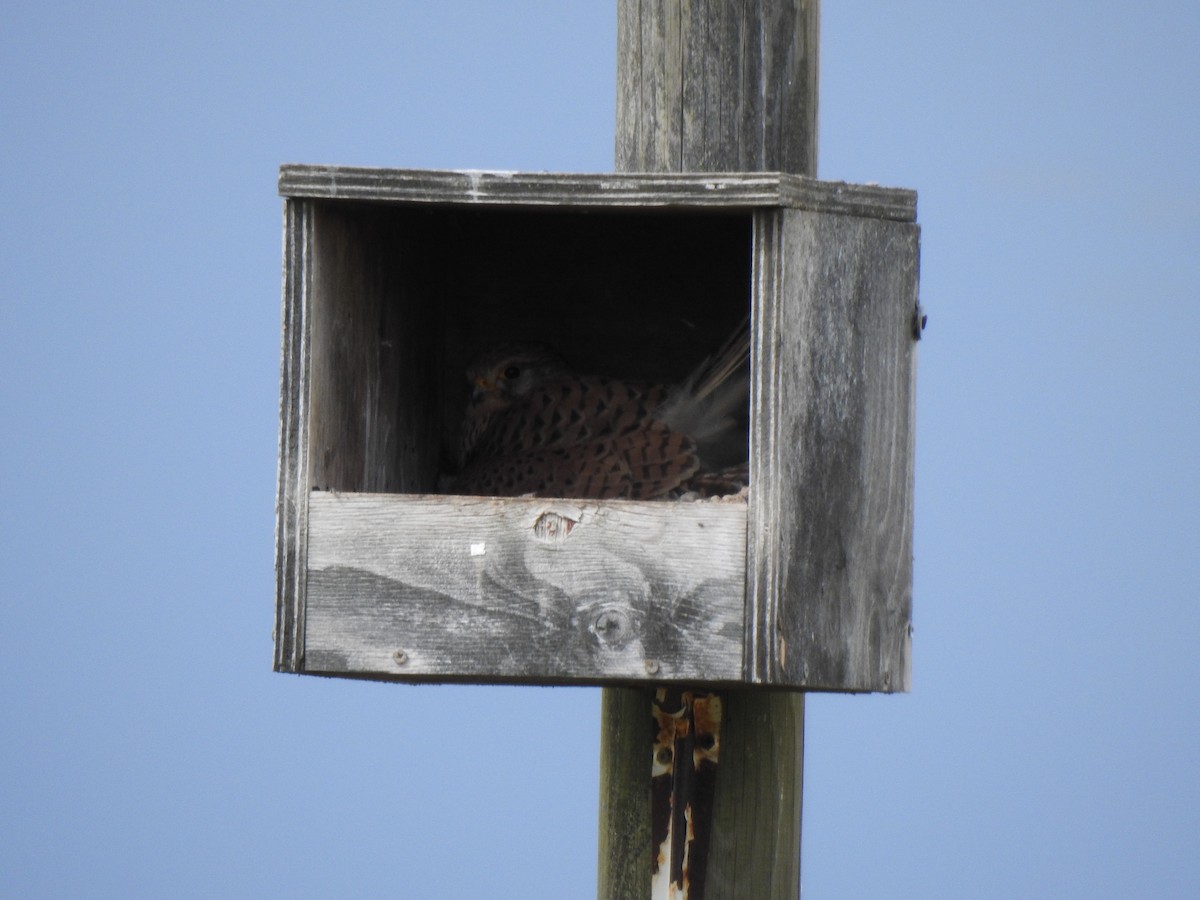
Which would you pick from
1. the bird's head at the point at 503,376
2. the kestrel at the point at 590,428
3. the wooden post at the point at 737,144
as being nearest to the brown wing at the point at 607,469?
the kestrel at the point at 590,428

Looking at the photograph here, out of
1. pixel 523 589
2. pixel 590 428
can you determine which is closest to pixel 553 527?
pixel 523 589

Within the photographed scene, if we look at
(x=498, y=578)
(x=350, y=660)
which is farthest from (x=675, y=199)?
(x=350, y=660)

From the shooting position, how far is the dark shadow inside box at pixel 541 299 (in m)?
3.93

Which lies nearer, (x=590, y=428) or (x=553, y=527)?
(x=553, y=527)

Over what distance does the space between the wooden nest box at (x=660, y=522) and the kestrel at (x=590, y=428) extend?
23.7 inches

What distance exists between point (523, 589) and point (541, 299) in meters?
1.26

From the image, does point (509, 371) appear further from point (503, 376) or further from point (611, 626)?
point (611, 626)

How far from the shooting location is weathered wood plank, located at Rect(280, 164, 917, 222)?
3.04m

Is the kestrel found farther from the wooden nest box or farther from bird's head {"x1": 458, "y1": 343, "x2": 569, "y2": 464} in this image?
the wooden nest box

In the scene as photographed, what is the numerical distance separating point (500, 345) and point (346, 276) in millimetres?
824

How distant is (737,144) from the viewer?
11.6 feet

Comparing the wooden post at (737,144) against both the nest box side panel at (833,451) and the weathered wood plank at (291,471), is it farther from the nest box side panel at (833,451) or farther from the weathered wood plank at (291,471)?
the weathered wood plank at (291,471)

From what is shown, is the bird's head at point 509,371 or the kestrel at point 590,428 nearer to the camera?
the kestrel at point 590,428

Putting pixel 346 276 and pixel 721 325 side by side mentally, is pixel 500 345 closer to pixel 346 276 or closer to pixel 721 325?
pixel 721 325
